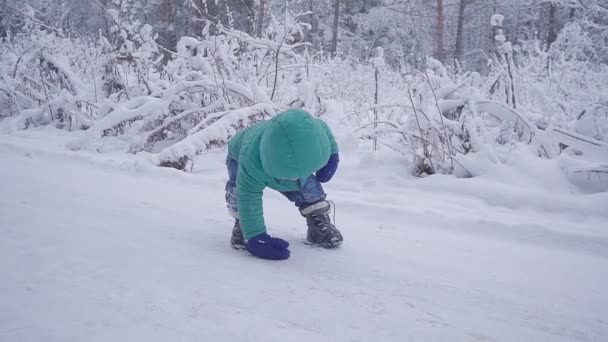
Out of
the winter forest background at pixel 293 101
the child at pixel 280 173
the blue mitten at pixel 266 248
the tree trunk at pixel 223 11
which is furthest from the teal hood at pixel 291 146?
the tree trunk at pixel 223 11

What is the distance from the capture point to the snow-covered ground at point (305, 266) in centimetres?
107

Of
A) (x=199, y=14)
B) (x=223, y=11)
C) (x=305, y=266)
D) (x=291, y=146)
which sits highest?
(x=223, y=11)

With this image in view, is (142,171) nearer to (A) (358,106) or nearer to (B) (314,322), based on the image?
(B) (314,322)

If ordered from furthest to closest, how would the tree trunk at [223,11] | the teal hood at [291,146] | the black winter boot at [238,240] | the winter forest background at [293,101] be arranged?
the tree trunk at [223,11]
the winter forest background at [293,101]
the black winter boot at [238,240]
the teal hood at [291,146]

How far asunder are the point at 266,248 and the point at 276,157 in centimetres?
35

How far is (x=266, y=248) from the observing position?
5.14 feet

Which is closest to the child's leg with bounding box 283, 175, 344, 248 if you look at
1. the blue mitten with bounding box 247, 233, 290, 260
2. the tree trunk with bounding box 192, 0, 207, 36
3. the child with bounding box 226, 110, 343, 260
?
the child with bounding box 226, 110, 343, 260

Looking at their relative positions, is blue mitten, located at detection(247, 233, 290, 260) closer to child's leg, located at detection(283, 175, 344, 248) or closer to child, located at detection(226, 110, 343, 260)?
child, located at detection(226, 110, 343, 260)

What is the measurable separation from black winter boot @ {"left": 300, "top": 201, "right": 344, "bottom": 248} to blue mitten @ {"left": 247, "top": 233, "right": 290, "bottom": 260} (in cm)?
22

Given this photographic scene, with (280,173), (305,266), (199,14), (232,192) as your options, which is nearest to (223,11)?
(199,14)

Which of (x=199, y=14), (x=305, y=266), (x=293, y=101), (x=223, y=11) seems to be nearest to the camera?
(x=305, y=266)

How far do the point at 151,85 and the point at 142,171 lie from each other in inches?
75.7

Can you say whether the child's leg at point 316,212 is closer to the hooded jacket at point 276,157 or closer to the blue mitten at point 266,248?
the hooded jacket at point 276,157

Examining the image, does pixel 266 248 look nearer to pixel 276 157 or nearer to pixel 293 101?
pixel 276 157
